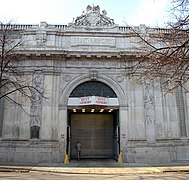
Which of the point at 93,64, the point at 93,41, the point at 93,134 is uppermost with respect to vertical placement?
the point at 93,41

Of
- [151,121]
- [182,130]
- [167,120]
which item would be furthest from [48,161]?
[182,130]

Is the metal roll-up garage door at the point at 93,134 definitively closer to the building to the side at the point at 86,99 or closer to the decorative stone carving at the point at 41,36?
the building to the side at the point at 86,99

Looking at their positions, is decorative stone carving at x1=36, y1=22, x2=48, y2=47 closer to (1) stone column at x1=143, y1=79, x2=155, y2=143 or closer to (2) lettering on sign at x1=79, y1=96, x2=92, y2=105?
(2) lettering on sign at x1=79, y1=96, x2=92, y2=105

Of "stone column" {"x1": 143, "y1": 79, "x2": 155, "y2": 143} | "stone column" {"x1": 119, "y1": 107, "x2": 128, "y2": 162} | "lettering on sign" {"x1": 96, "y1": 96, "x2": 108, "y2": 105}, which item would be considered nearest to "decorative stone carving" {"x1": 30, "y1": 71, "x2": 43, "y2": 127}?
"lettering on sign" {"x1": 96, "y1": 96, "x2": 108, "y2": 105}

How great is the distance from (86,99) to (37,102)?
4.23 metres

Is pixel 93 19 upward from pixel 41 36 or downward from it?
upward

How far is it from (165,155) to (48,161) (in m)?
9.62

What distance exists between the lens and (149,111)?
19.3 m

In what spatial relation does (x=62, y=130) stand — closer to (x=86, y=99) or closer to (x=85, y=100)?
(x=85, y=100)

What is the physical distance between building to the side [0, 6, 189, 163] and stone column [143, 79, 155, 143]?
0.27 ft

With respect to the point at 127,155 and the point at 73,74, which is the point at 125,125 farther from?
the point at 73,74

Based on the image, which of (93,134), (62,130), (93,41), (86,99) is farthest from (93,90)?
(93,134)

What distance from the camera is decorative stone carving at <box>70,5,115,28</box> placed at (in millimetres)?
21078

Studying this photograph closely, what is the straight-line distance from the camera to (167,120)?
63.8 feet
